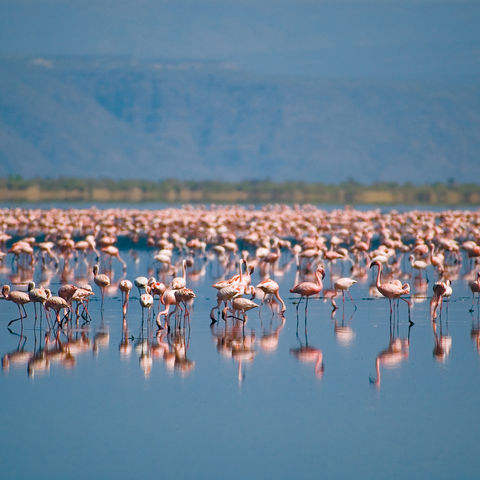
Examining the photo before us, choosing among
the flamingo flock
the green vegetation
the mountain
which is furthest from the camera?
the mountain

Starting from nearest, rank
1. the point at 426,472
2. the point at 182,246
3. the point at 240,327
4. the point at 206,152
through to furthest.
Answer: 1. the point at 426,472
2. the point at 240,327
3. the point at 182,246
4. the point at 206,152

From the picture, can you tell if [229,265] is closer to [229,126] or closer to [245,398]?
[245,398]

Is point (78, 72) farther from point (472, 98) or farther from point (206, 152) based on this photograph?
point (472, 98)

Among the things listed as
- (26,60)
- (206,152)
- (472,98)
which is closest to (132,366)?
(206,152)

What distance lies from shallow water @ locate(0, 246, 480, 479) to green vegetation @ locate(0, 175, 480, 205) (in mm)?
70296

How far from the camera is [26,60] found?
607 feet

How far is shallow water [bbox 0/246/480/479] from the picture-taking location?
854 cm

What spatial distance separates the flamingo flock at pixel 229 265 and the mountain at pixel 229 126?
99.0 metres

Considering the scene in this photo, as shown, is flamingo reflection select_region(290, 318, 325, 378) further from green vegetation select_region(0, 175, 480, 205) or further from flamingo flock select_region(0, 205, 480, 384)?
green vegetation select_region(0, 175, 480, 205)

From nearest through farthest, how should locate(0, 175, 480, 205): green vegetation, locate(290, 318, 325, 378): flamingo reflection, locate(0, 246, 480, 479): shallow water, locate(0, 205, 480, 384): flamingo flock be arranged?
locate(0, 246, 480, 479): shallow water < locate(290, 318, 325, 378): flamingo reflection < locate(0, 205, 480, 384): flamingo flock < locate(0, 175, 480, 205): green vegetation

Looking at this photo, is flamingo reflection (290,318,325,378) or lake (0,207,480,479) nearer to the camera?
lake (0,207,480,479)

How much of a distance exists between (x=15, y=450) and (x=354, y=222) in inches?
1147

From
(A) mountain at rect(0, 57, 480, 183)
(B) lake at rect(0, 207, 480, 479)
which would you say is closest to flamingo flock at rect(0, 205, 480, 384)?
(B) lake at rect(0, 207, 480, 479)

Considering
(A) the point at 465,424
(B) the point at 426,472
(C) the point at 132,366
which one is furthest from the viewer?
(C) the point at 132,366
